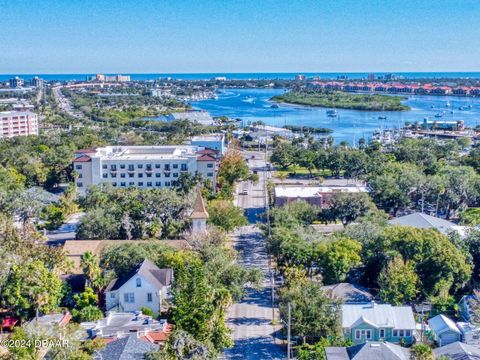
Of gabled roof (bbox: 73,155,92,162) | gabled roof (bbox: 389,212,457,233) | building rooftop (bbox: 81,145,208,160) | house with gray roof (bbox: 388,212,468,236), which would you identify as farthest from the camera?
building rooftop (bbox: 81,145,208,160)

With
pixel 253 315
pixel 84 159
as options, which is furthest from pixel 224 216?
pixel 84 159

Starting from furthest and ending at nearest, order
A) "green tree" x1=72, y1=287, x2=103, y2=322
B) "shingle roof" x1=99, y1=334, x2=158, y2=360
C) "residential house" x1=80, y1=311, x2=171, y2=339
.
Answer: "green tree" x1=72, y1=287, x2=103, y2=322 → "residential house" x1=80, y1=311, x2=171, y2=339 → "shingle roof" x1=99, y1=334, x2=158, y2=360

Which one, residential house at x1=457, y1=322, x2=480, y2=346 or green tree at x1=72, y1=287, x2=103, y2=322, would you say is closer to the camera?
residential house at x1=457, y1=322, x2=480, y2=346

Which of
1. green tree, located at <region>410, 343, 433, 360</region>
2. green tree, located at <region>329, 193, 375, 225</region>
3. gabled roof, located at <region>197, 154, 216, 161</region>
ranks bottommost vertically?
green tree, located at <region>410, 343, 433, 360</region>

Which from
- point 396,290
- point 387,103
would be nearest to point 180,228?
point 396,290

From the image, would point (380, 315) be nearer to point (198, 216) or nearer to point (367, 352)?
point (367, 352)

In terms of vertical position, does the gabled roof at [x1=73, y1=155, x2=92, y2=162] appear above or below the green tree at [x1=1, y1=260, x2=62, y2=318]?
above

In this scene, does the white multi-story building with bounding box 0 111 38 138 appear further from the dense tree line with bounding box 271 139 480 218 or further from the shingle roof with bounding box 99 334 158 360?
the shingle roof with bounding box 99 334 158 360

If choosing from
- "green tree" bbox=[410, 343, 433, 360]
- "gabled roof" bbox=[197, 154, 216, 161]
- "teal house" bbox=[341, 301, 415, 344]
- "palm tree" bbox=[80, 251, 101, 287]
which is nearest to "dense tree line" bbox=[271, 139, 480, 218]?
"gabled roof" bbox=[197, 154, 216, 161]

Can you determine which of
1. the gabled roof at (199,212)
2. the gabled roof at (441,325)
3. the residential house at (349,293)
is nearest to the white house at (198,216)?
the gabled roof at (199,212)
